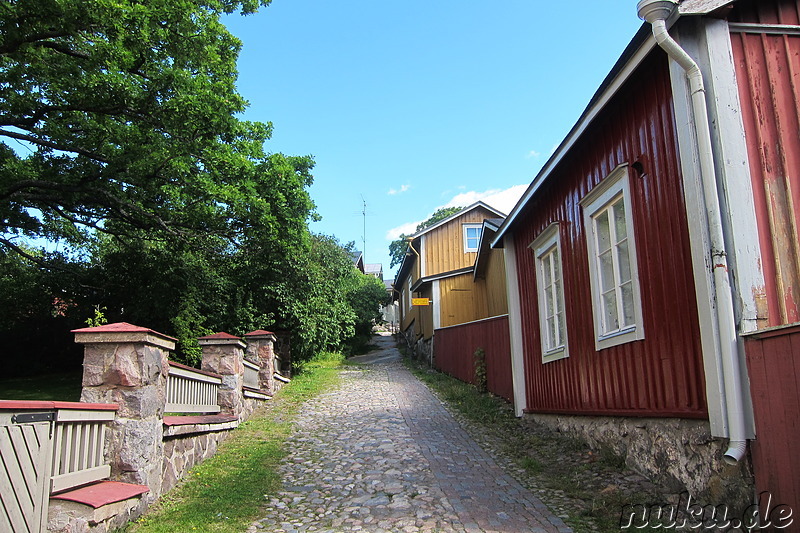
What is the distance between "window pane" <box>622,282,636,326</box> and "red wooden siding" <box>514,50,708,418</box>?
0.92 ft

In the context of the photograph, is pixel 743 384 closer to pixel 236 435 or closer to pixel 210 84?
pixel 236 435

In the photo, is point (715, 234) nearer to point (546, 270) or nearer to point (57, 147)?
point (546, 270)

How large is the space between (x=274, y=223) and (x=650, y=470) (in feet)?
28.5

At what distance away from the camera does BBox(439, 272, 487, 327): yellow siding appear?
20672 millimetres

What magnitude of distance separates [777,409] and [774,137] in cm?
220

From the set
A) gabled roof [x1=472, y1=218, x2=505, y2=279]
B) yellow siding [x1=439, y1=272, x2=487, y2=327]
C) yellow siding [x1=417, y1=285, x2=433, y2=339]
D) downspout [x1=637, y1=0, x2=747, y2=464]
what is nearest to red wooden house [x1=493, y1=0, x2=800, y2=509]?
downspout [x1=637, y1=0, x2=747, y2=464]

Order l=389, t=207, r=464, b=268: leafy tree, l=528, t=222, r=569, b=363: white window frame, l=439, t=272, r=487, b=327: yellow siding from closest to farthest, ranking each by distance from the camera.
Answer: l=528, t=222, r=569, b=363: white window frame → l=439, t=272, r=487, b=327: yellow siding → l=389, t=207, r=464, b=268: leafy tree

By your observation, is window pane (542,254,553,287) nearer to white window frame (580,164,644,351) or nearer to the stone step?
white window frame (580,164,644,351)

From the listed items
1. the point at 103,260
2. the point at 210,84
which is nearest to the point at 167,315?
the point at 103,260

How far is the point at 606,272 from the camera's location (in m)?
6.55

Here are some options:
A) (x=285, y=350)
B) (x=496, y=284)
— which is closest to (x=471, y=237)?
(x=496, y=284)

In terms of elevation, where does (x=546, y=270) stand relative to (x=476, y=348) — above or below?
above

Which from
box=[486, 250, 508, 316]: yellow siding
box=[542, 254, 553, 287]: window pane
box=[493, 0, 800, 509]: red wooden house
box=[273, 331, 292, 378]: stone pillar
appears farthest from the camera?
box=[273, 331, 292, 378]: stone pillar

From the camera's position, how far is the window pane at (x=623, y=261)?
6.02 metres
